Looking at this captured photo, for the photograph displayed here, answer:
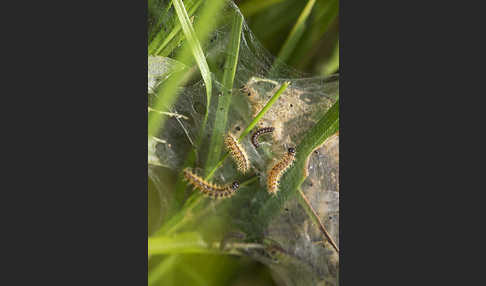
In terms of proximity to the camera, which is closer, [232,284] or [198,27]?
[198,27]

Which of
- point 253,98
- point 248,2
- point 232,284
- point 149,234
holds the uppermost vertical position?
point 248,2

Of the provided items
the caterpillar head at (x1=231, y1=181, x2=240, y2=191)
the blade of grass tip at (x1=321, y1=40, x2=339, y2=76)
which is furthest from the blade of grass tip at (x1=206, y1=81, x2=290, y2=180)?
the blade of grass tip at (x1=321, y1=40, x2=339, y2=76)

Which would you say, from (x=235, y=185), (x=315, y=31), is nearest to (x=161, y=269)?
(x=235, y=185)

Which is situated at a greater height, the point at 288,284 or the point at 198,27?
the point at 198,27

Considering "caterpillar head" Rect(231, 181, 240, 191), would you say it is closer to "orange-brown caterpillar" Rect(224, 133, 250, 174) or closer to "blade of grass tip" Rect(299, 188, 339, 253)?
"orange-brown caterpillar" Rect(224, 133, 250, 174)

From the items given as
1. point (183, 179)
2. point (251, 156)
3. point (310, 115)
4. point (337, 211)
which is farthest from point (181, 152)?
point (337, 211)

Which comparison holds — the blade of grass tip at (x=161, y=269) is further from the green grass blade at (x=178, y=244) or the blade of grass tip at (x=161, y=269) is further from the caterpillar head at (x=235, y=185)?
the caterpillar head at (x=235, y=185)

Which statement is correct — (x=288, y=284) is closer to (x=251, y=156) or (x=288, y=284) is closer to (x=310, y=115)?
(x=251, y=156)
